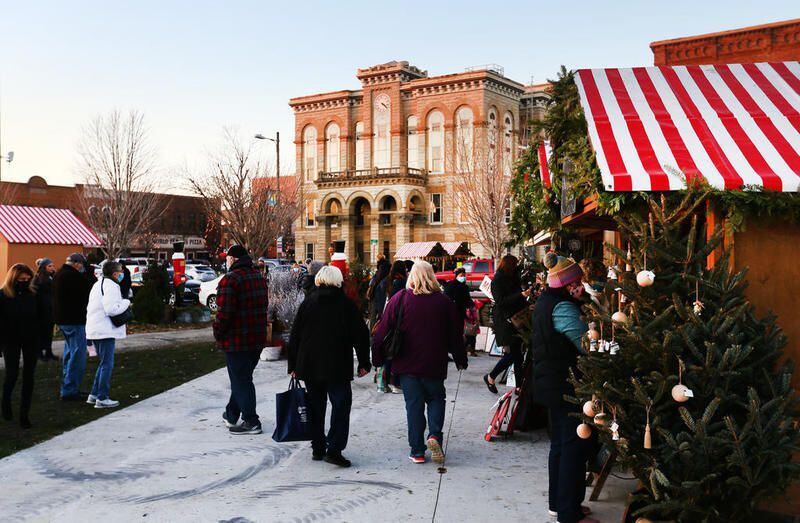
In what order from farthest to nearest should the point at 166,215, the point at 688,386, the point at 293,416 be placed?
the point at 166,215, the point at 293,416, the point at 688,386

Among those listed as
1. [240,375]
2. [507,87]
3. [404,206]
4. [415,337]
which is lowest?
[240,375]

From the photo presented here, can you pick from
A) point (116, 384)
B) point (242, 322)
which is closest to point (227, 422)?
point (242, 322)

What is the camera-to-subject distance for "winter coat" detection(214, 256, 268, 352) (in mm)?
7027

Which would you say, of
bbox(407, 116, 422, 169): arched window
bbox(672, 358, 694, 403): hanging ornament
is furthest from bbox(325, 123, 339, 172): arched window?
bbox(672, 358, 694, 403): hanging ornament

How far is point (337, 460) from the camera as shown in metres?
6.25

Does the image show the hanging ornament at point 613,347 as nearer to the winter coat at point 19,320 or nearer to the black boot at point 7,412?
the winter coat at point 19,320

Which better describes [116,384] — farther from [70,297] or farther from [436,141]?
[436,141]

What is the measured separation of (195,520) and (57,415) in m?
4.11

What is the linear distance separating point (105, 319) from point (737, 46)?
14364 mm

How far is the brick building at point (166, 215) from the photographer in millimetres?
52938

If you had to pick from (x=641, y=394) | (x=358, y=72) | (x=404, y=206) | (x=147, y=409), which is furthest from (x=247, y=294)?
(x=358, y=72)

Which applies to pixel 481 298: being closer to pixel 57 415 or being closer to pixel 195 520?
pixel 57 415

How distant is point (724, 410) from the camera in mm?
4191

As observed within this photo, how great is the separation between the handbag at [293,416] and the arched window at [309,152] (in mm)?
50401
